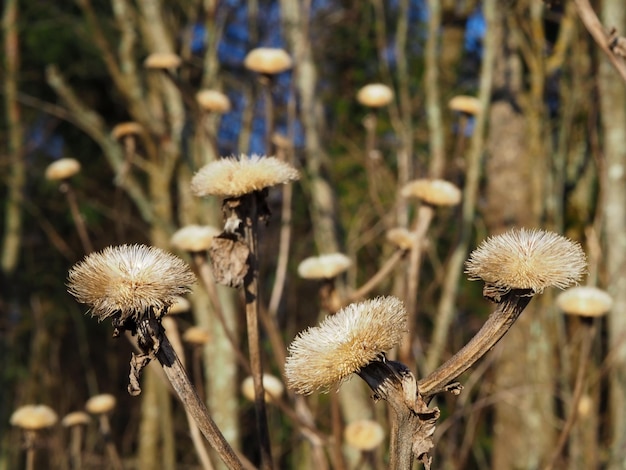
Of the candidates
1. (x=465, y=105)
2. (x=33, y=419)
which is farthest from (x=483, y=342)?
(x=465, y=105)

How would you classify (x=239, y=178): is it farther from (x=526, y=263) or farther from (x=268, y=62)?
(x=268, y=62)

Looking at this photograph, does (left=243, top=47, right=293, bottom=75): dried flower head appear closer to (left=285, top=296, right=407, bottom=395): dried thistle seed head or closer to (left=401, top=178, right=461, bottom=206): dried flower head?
(left=401, top=178, right=461, bottom=206): dried flower head

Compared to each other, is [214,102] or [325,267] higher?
[214,102]

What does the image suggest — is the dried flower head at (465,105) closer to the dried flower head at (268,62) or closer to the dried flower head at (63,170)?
the dried flower head at (268,62)

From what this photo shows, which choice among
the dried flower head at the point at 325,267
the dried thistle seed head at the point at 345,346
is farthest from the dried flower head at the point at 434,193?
the dried thistle seed head at the point at 345,346

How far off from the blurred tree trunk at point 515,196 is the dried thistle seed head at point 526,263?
279 cm

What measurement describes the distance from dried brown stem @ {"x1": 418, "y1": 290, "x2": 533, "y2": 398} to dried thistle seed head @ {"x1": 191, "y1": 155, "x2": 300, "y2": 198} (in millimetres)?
389

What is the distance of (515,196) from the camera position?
4.15 m

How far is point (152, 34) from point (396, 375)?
3.08m

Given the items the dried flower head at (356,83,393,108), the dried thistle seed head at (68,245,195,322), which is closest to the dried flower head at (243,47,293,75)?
the dried flower head at (356,83,393,108)

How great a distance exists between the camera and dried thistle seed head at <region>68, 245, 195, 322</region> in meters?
0.74

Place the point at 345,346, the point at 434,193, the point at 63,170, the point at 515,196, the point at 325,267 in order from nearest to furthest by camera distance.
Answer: the point at 345,346 → the point at 325,267 → the point at 434,193 → the point at 63,170 → the point at 515,196

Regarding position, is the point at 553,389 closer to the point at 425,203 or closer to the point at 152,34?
the point at 425,203

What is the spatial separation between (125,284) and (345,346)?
20cm
